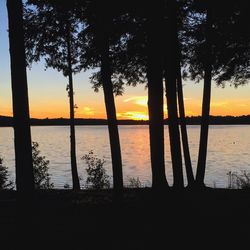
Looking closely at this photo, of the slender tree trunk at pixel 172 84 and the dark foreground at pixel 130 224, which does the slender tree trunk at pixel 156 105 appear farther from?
the dark foreground at pixel 130 224

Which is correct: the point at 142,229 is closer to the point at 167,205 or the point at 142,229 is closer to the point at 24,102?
the point at 167,205

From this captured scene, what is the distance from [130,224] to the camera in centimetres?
994

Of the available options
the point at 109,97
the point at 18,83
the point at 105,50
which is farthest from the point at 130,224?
the point at 105,50

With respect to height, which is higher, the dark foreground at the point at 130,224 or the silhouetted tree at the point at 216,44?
the silhouetted tree at the point at 216,44

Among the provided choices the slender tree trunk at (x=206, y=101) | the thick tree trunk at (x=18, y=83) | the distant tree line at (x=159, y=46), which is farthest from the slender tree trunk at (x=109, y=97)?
the thick tree trunk at (x=18, y=83)

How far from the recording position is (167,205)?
12.4 metres

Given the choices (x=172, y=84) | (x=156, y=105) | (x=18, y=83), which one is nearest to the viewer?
(x=18, y=83)

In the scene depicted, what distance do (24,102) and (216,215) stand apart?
18.9ft

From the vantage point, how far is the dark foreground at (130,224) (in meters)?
8.42

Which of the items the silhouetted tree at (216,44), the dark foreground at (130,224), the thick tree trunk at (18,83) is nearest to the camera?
the dark foreground at (130,224)

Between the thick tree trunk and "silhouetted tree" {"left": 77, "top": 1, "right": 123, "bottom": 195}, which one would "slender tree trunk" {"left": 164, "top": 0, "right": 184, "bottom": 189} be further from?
the thick tree trunk

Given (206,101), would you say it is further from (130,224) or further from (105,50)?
(130,224)

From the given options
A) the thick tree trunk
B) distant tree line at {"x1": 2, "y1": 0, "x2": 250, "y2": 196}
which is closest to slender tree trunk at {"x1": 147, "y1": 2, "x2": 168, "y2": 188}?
distant tree line at {"x1": 2, "y1": 0, "x2": 250, "y2": 196}

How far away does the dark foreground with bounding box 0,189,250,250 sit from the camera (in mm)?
8422
